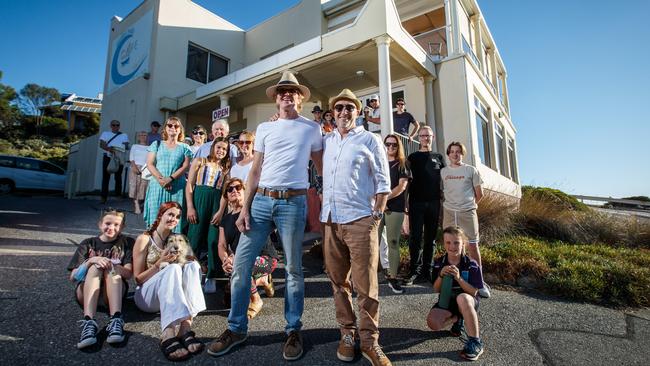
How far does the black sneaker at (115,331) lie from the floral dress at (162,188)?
1.30 m

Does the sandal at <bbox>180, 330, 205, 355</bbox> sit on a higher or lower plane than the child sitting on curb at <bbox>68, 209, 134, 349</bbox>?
lower

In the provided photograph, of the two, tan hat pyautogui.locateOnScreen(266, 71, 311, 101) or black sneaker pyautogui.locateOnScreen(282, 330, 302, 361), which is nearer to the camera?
black sneaker pyautogui.locateOnScreen(282, 330, 302, 361)

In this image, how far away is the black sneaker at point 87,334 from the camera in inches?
84.0

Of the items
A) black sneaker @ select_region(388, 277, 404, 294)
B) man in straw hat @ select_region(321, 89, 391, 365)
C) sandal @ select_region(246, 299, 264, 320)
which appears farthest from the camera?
black sneaker @ select_region(388, 277, 404, 294)

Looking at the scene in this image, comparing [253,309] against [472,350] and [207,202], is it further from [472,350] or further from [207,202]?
[472,350]

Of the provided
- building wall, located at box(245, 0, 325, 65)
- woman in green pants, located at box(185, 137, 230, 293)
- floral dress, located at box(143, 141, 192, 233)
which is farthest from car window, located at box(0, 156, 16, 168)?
woman in green pants, located at box(185, 137, 230, 293)

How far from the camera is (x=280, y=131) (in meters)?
2.44

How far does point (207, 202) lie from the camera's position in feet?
11.4

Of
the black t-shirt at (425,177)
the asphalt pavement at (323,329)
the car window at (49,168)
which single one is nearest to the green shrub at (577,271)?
the asphalt pavement at (323,329)

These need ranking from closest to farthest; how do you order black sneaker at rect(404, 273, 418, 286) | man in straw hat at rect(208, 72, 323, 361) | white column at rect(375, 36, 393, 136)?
man in straw hat at rect(208, 72, 323, 361)
black sneaker at rect(404, 273, 418, 286)
white column at rect(375, 36, 393, 136)

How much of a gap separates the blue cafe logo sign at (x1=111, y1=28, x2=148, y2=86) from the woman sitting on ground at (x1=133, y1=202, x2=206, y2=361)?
12.1 m

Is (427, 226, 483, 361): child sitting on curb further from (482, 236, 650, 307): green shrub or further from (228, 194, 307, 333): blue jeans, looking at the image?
(482, 236, 650, 307): green shrub

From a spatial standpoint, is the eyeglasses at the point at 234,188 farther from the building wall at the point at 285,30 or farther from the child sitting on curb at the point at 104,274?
the building wall at the point at 285,30

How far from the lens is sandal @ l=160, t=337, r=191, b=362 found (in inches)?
82.8
